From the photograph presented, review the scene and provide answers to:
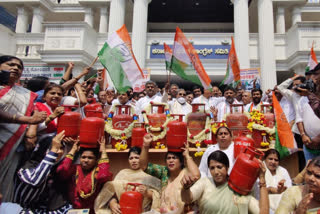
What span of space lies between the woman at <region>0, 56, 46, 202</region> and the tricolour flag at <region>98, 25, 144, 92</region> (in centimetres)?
179

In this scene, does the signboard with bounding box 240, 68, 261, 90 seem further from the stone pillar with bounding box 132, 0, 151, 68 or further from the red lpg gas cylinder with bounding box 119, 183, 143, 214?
the red lpg gas cylinder with bounding box 119, 183, 143, 214

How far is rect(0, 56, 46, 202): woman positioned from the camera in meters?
2.07

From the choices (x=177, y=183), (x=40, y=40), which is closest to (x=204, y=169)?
(x=177, y=183)

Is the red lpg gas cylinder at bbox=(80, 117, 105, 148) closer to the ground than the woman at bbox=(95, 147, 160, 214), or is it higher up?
higher up

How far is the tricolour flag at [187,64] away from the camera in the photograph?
423 centimetres

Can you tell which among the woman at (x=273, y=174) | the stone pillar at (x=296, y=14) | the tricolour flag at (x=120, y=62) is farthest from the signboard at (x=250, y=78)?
the stone pillar at (x=296, y=14)

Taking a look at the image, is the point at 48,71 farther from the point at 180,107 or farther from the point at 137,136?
the point at 137,136

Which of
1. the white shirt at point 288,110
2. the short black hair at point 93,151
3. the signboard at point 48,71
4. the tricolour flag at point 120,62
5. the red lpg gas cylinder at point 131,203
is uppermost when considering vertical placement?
the signboard at point 48,71

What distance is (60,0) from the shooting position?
1941cm

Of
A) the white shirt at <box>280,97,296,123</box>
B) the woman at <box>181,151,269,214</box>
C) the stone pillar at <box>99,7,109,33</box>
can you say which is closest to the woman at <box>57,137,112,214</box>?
the woman at <box>181,151,269,214</box>

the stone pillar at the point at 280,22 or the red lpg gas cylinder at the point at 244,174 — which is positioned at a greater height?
the stone pillar at the point at 280,22

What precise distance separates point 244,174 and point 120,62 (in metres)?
2.99

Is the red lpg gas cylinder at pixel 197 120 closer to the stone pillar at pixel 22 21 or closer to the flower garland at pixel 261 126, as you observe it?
the flower garland at pixel 261 126

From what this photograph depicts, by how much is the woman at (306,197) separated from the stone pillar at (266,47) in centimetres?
1058
